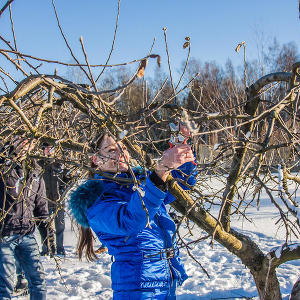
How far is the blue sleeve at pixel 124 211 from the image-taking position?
1.52 m

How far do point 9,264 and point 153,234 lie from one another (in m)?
1.70

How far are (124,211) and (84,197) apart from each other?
416 millimetres

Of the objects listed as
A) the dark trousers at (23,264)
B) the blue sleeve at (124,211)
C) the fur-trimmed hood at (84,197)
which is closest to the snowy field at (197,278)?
the dark trousers at (23,264)

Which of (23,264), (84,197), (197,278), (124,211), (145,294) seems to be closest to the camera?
(124,211)

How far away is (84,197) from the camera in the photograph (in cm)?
195

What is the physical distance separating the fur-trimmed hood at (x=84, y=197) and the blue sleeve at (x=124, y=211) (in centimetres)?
6

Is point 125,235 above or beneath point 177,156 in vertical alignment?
beneath

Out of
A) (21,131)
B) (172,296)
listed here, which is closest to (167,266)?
(172,296)

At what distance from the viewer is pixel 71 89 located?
164 cm

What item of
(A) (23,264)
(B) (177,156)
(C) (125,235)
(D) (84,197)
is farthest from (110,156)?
(A) (23,264)

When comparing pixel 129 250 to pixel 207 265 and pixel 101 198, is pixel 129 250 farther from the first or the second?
pixel 207 265

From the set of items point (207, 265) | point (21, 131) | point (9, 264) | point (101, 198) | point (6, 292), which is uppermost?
point (21, 131)

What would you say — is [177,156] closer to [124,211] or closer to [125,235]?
[124,211]

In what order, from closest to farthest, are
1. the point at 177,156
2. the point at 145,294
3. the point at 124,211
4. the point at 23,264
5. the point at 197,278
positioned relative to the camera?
the point at 177,156, the point at 124,211, the point at 145,294, the point at 23,264, the point at 197,278
